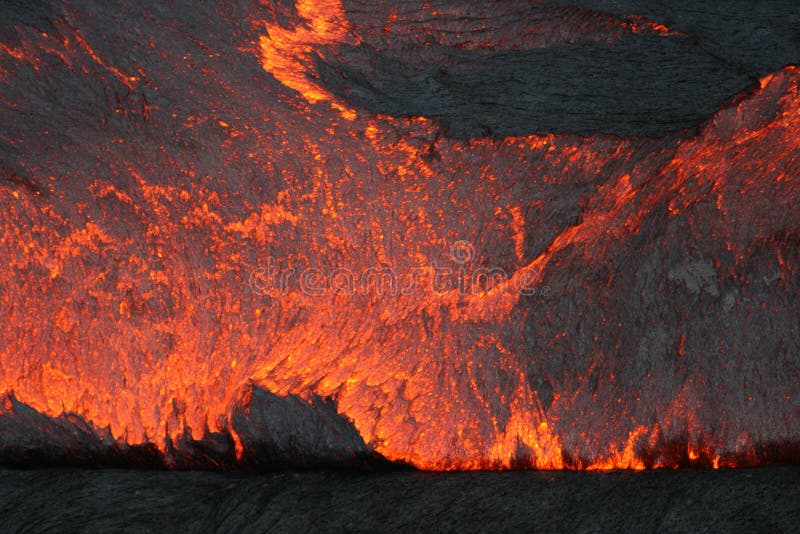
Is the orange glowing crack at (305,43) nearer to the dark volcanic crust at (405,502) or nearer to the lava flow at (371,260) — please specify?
the lava flow at (371,260)

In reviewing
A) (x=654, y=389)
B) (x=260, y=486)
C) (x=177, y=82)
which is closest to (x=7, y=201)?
(x=177, y=82)

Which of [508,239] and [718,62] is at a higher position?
[718,62]

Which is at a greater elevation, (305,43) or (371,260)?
(305,43)

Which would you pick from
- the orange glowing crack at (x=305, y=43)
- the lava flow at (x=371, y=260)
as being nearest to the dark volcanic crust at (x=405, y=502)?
the lava flow at (x=371, y=260)

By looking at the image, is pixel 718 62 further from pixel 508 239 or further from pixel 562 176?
pixel 508 239

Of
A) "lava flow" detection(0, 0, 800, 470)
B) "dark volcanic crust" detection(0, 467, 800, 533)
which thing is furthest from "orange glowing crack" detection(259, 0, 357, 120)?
"dark volcanic crust" detection(0, 467, 800, 533)

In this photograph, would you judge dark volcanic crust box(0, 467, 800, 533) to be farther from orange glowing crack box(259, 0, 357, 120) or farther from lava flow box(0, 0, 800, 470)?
orange glowing crack box(259, 0, 357, 120)

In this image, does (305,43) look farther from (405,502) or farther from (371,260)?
(405,502)

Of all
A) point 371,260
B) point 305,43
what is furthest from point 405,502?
point 305,43

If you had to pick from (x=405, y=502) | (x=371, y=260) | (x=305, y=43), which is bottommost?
(x=405, y=502)
